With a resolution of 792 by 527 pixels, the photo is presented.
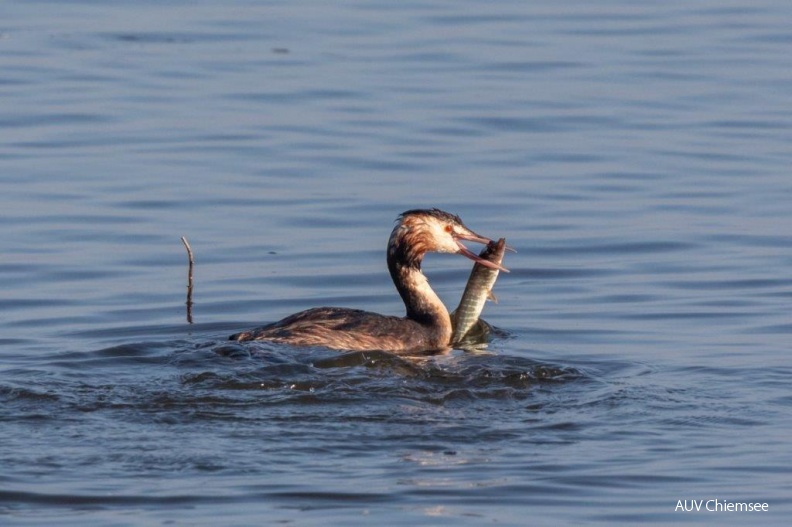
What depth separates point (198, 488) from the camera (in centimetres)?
822

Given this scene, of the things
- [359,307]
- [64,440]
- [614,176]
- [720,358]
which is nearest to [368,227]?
[359,307]

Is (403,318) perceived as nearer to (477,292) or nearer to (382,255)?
(477,292)

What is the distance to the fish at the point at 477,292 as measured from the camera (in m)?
12.7

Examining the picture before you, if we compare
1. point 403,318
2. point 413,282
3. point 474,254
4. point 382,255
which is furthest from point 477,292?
point 382,255

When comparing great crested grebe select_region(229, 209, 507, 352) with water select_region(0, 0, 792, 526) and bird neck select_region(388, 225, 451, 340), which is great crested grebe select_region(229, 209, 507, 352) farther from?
water select_region(0, 0, 792, 526)

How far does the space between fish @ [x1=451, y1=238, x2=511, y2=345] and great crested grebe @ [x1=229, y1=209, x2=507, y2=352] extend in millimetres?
86

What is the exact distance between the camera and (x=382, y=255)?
14.9m

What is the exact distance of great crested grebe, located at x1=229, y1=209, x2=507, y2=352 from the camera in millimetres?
11586

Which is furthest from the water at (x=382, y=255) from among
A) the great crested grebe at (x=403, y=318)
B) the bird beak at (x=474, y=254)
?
the bird beak at (x=474, y=254)

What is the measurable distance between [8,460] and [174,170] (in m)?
8.66

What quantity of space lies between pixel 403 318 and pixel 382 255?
236 cm

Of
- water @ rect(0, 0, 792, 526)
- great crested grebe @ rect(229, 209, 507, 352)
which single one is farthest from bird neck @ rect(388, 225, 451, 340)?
water @ rect(0, 0, 792, 526)

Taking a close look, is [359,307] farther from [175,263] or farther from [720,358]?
[720,358]

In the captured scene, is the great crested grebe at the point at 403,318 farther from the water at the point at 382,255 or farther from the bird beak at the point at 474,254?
the water at the point at 382,255
